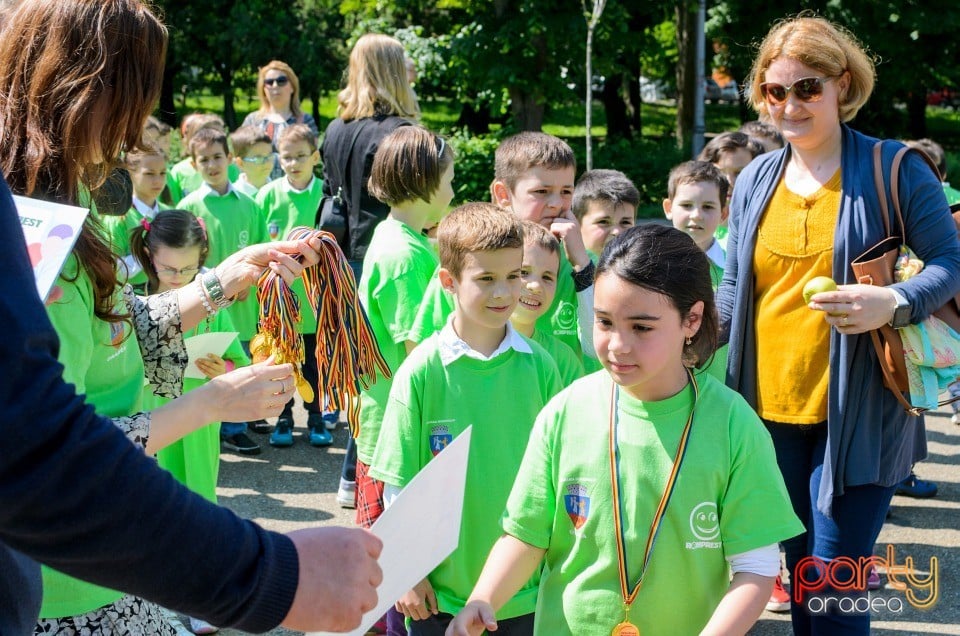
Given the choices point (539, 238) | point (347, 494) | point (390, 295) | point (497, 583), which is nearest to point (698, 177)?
point (539, 238)

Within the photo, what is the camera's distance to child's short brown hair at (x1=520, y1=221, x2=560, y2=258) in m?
3.91

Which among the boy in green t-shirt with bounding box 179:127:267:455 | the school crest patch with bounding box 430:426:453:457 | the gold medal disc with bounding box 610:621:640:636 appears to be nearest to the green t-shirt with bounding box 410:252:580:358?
the school crest patch with bounding box 430:426:453:457

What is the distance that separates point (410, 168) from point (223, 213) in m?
3.29

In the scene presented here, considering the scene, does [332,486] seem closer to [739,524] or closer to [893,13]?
[739,524]

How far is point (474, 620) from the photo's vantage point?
241 cm

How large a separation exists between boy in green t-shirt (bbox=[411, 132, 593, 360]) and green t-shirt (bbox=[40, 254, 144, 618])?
160 centimetres

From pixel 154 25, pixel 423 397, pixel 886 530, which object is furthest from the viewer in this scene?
pixel 886 530

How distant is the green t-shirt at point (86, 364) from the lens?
2215mm

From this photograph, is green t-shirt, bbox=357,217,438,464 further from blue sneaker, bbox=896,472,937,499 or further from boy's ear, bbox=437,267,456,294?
blue sneaker, bbox=896,472,937,499

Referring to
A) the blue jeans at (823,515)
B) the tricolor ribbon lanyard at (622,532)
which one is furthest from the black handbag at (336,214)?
the tricolor ribbon lanyard at (622,532)

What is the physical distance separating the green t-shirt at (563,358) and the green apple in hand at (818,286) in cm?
82

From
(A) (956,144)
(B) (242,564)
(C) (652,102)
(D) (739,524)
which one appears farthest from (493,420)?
(C) (652,102)

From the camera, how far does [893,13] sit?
65.4ft

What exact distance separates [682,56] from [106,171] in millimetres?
18929
